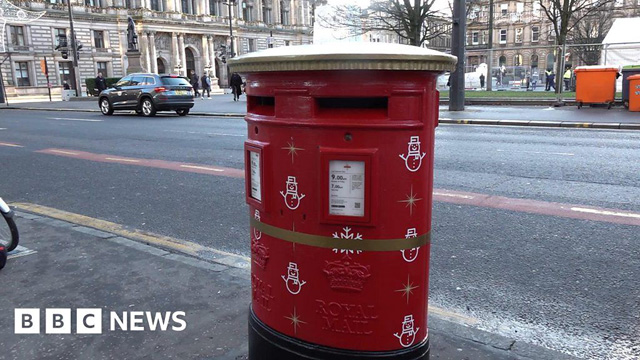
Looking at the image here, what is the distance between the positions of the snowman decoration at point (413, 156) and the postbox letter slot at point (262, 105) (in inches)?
21.9

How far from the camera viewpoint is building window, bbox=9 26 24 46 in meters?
53.8

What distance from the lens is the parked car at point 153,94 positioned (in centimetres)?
2094

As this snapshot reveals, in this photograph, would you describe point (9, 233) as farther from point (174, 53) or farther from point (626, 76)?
point (174, 53)

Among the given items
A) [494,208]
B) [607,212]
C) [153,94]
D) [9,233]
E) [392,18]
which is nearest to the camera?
[9,233]

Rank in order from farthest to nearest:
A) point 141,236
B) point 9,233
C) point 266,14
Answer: point 266,14
point 141,236
point 9,233

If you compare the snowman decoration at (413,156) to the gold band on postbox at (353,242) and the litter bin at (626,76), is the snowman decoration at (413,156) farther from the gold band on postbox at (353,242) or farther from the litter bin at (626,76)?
the litter bin at (626,76)

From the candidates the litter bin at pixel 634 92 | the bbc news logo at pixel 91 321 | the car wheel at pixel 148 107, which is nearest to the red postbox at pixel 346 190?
the bbc news logo at pixel 91 321

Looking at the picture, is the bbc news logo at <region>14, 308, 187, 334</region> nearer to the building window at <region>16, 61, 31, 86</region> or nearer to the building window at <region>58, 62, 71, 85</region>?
the building window at <region>16, 61, 31, 86</region>

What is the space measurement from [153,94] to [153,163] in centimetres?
1233

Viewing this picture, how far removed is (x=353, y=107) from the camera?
1.98 m

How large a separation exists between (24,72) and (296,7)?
43.5 meters

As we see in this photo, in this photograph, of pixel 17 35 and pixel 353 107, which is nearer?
pixel 353 107

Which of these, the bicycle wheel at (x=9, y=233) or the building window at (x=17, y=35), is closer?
the bicycle wheel at (x=9, y=233)

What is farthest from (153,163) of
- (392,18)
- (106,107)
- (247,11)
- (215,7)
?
(247,11)
